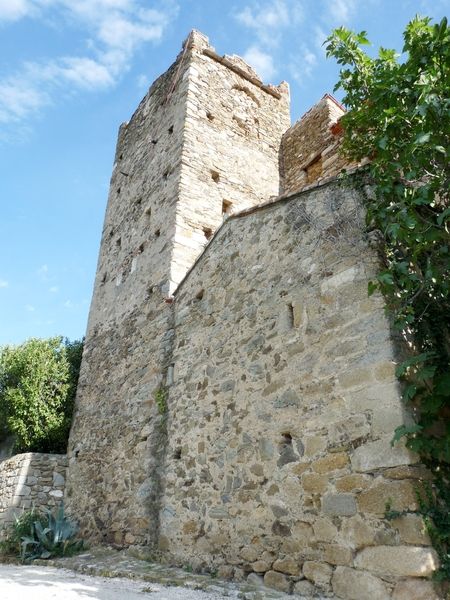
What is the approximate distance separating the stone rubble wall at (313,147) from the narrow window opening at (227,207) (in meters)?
1.18

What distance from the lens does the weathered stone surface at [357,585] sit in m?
3.34

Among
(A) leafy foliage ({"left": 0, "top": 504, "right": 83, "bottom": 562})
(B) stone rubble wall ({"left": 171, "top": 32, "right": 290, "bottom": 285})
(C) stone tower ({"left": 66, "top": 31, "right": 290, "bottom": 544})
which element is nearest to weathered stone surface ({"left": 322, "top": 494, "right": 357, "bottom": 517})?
(C) stone tower ({"left": 66, "top": 31, "right": 290, "bottom": 544})

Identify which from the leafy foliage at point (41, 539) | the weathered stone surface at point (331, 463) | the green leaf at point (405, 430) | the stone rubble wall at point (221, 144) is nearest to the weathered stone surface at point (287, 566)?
the weathered stone surface at point (331, 463)

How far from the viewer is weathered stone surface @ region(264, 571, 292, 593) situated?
395 centimetres

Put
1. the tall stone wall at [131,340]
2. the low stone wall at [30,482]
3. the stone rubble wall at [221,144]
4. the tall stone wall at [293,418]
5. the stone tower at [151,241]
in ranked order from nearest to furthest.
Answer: the tall stone wall at [293,418] < the tall stone wall at [131,340] < the stone tower at [151,241] < the low stone wall at [30,482] < the stone rubble wall at [221,144]

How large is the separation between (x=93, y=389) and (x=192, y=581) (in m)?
5.11

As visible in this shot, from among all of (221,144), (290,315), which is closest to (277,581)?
(290,315)

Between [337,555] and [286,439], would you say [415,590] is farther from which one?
[286,439]

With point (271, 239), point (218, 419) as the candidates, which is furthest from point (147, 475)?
point (271, 239)

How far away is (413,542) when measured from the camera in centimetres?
328

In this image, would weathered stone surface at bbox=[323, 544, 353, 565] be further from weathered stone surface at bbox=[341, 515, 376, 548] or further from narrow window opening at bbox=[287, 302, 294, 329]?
narrow window opening at bbox=[287, 302, 294, 329]

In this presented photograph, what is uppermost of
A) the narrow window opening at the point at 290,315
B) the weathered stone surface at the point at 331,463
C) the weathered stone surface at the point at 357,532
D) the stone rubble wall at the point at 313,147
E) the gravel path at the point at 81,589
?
the stone rubble wall at the point at 313,147

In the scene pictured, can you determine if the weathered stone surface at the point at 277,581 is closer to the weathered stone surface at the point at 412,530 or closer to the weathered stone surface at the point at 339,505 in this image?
the weathered stone surface at the point at 339,505

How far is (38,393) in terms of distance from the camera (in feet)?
30.6
